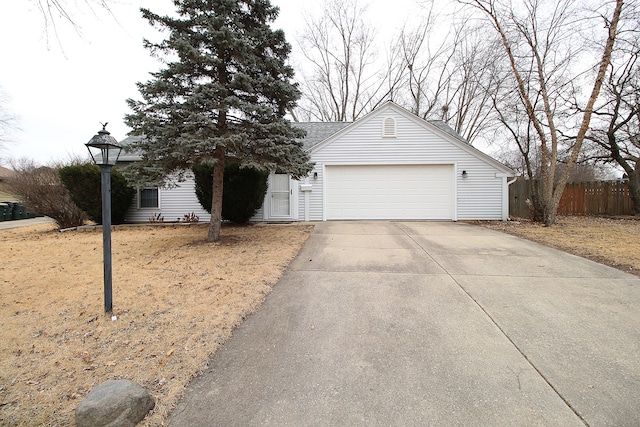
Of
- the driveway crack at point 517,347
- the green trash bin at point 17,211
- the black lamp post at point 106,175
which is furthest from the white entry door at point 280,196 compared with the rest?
the green trash bin at point 17,211

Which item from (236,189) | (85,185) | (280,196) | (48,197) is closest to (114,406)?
(236,189)

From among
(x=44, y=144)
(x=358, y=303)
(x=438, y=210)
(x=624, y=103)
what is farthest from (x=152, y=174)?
(x=44, y=144)

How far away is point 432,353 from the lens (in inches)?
104

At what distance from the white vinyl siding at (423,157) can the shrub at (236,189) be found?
2260mm

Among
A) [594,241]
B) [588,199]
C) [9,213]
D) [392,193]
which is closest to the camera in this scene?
[594,241]

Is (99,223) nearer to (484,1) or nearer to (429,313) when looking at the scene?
(429,313)

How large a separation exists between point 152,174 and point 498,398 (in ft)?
22.0

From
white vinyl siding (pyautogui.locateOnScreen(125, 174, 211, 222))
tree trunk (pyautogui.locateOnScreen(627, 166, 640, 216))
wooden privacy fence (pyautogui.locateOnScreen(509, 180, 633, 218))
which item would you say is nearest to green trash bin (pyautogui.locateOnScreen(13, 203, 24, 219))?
white vinyl siding (pyautogui.locateOnScreen(125, 174, 211, 222))

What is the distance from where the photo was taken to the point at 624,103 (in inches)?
510

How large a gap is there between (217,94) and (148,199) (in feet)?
25.7

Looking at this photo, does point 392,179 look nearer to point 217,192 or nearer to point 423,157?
point 423,157

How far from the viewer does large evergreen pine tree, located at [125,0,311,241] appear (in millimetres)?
6117

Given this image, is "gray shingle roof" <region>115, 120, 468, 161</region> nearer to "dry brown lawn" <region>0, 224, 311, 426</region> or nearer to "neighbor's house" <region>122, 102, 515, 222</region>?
"neighbor's house" <region>122, 102, 515, 222</region>

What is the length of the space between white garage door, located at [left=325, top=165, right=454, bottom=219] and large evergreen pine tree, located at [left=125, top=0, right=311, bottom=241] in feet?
15.5
